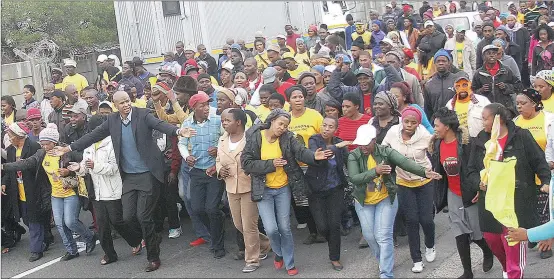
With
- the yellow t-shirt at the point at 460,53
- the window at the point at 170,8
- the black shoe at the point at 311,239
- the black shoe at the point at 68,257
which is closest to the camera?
the black shoe at the point at 311,239

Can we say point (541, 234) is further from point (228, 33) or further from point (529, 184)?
point (228, 33)

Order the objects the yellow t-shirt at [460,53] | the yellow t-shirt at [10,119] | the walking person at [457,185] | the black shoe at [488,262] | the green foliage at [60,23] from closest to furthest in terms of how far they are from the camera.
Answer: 1. the walking person at [457,185]
2. the black shoe at [488,262]
3. the yellow t-shirt at [10,119]
4. the yellow t-shirt at [460,53]
5. the green foliage at [60,23]


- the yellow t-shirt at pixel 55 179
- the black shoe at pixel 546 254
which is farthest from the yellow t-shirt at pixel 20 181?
the black shoe at pixel 546 254

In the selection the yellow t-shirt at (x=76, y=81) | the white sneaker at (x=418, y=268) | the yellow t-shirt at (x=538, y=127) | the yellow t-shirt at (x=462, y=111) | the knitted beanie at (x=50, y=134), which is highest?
the yellow t-shirt at (x=76, y=81)

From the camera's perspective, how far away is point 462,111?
363 inches

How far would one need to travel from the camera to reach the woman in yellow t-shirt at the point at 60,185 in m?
9.47

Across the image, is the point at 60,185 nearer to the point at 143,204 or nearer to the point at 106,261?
the point at 106,261

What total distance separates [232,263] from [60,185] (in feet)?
7.60

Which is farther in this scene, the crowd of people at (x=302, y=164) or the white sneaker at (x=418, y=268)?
the white sneaker at (x=418, y=268)

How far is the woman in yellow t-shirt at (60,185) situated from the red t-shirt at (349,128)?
10.2 feet

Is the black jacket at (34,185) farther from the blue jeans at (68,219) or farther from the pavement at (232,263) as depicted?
the pavement at (232,263)

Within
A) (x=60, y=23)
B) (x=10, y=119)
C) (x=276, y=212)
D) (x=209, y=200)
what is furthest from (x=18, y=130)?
→ (x=60, y=23)

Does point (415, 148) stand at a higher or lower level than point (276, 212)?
higher

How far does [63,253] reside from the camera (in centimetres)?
1023
